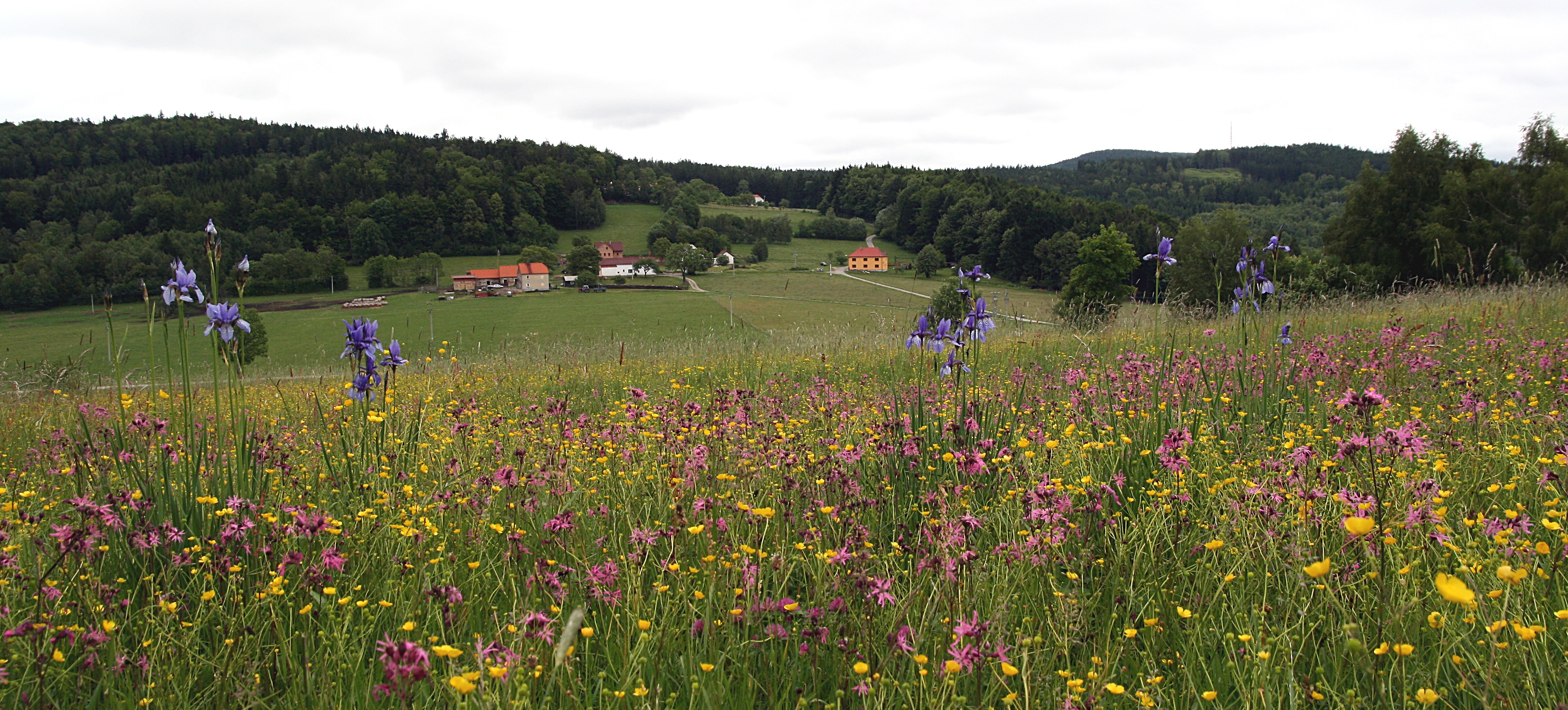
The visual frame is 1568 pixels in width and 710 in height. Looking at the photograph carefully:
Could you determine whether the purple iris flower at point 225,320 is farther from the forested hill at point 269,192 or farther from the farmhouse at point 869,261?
the forested hill at point 269,192

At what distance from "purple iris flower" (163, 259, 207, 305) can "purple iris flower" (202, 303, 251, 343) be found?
3.0 inches

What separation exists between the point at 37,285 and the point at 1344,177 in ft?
554

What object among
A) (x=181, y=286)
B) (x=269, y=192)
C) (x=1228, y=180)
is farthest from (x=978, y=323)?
(x=1228, y=180)

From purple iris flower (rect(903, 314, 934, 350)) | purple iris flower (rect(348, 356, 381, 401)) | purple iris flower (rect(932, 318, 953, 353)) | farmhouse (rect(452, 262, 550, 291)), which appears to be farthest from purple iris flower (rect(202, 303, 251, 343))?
farmhouse (rect(452, 262, 550, 291))

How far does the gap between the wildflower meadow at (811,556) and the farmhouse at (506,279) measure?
265 feet

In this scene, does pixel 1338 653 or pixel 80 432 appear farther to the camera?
pixel 80 432

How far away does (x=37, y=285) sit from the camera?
192ft

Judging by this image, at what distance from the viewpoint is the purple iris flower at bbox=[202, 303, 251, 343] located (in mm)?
3014

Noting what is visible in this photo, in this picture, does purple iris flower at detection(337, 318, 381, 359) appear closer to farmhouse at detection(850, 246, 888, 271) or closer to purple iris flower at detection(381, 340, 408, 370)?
purple iris flower at detection(381, 340, 408, 370)

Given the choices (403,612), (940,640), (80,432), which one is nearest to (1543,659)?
(940,640)

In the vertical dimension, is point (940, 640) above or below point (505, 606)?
above

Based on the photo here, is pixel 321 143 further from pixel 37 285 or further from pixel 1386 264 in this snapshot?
pixel 1386 264

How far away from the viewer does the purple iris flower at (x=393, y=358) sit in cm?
385

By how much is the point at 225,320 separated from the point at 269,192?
11451 centimetres
